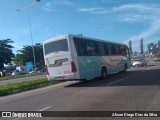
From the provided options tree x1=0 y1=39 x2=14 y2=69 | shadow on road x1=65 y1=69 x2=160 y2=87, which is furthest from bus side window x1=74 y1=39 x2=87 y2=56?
tree x1=0 y1=39 x2=14 y2=69

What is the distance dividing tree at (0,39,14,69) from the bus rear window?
6858cm

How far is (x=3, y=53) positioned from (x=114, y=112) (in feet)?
261

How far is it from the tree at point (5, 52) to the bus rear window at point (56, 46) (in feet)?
225

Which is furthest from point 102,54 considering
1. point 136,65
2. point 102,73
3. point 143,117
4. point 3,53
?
point 3,53

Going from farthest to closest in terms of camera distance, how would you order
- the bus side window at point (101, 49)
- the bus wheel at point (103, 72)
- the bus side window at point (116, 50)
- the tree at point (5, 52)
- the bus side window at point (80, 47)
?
the tree at point (5, 52) < the bus side window at point (116, 50) < the bus side window at point (101, 49) < the bus wheel at point (103, 72) < the bus side window at point (80, 47)

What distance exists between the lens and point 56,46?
17438mm

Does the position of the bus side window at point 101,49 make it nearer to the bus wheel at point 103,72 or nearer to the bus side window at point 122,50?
the bus wheel at point 103,72

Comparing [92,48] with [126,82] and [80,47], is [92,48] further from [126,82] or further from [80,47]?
[126,82]

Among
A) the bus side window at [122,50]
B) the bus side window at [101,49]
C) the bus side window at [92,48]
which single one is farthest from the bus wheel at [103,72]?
the bus side window at [122,50]

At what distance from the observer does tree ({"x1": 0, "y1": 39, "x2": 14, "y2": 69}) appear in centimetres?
8306

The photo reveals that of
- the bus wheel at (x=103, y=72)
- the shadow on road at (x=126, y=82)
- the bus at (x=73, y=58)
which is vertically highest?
the bus at (x=73, y=58)

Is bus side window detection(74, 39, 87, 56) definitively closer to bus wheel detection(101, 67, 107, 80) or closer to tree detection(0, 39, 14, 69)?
bus wheel detection(101, 67, 107, 80)

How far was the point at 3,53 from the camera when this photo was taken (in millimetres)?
83125

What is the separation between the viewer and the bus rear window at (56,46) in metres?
16.9
